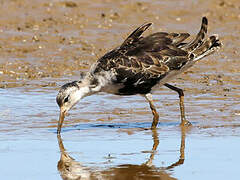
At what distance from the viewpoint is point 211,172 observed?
26.4 ft

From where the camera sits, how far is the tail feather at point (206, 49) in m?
10.6

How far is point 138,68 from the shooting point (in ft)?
33.9

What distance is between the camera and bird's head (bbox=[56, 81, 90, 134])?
10109mm

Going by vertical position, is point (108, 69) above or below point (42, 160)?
above

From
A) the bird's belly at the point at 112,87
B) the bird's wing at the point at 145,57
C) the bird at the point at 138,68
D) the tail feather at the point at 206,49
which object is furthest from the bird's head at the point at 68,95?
the tail feather at the point at 206,49

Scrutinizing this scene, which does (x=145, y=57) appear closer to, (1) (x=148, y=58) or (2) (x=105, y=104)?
(1) (x=148, y=58)

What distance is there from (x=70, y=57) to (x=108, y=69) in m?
5.08

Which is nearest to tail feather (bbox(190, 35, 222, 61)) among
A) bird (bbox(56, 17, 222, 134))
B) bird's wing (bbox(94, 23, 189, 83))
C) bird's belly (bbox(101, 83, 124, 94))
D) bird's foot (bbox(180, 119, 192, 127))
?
bird (bbox(56, 17, 222, 134))

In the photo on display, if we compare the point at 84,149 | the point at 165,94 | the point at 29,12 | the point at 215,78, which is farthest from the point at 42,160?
the point at 29,12

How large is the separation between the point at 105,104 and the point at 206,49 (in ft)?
7.23

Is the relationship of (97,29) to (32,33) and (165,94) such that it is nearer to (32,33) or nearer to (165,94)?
(32,33)

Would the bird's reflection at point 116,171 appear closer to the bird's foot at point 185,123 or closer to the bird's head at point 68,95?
the bird's head at point 68,95

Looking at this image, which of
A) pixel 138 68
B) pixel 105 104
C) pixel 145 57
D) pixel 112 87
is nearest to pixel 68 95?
pixel 112 87

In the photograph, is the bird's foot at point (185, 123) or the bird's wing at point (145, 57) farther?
the bird's foot at point (185, 123)
